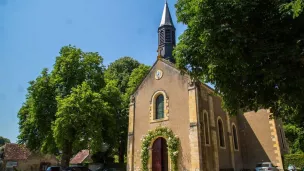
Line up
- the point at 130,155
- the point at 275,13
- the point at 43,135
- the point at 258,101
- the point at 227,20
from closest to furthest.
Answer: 1. the point at 275,13
2. the point at 227,20
3. the point at 258,101
4. the point at 130,155
5. the point at 43,135

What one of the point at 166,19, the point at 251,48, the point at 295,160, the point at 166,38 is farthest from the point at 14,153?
the point at 251,48

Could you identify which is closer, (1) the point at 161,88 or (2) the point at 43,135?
(1) the point at 161,88

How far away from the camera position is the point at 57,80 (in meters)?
24.7

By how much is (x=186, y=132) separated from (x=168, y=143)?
5.45ft

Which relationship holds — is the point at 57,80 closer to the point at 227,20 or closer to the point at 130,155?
the point at 130,155

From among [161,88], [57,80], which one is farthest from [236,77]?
[57,80]

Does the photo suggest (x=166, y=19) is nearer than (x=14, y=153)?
Yes

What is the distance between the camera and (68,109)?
20.6m

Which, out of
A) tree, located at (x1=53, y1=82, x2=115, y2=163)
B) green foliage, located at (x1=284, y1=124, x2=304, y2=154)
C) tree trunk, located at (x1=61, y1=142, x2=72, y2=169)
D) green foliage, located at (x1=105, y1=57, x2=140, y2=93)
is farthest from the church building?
green foliage, located at (x1=105, y1=57, x2=140, y2=93)

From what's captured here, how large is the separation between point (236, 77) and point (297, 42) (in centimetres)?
263

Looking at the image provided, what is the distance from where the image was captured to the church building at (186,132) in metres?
17.5

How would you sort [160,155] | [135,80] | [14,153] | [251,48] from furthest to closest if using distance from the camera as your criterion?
[14,153], [135,80], [160,155], [251,48]

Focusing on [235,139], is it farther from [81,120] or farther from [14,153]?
[14,153]

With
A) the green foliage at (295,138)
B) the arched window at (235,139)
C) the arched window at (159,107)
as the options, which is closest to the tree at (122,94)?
the arched window at (159,107)
